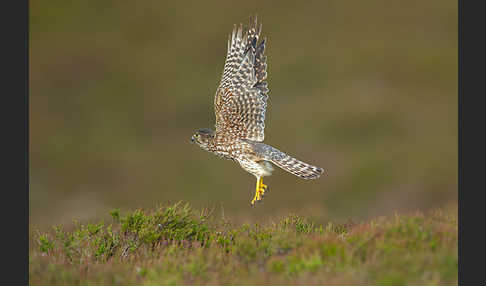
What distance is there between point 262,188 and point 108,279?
3.57m

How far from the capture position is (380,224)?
775 centimetres

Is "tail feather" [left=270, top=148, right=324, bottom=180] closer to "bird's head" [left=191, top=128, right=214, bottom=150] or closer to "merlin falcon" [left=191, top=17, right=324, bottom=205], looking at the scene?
"merlin falcon" [left=191, top=17, right=324, bottom=205]

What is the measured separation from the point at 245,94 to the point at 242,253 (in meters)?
3.70

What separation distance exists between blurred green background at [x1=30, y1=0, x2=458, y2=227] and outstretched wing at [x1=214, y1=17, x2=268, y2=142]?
456 inches

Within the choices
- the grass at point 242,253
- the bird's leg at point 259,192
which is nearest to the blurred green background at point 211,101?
the bird's leg at point 259,192

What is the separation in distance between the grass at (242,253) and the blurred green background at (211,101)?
1345 cm

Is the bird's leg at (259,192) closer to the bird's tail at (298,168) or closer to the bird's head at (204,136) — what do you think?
the bird's tail at (298,168)

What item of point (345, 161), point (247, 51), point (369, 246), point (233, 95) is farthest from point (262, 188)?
→ point (345, 161)

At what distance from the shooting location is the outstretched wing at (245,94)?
10.6m

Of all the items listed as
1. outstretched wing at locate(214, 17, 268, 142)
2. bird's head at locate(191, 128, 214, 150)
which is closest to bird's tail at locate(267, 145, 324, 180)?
outstretched wing at locate(214, 17, 268, 142)

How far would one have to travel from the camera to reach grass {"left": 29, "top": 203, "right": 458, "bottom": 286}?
21.7 feet

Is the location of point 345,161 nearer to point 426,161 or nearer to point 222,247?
point 426,161

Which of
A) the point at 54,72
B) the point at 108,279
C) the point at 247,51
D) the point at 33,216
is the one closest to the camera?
the point at 108,279

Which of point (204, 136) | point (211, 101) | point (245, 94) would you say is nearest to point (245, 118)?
point (245, 94)
